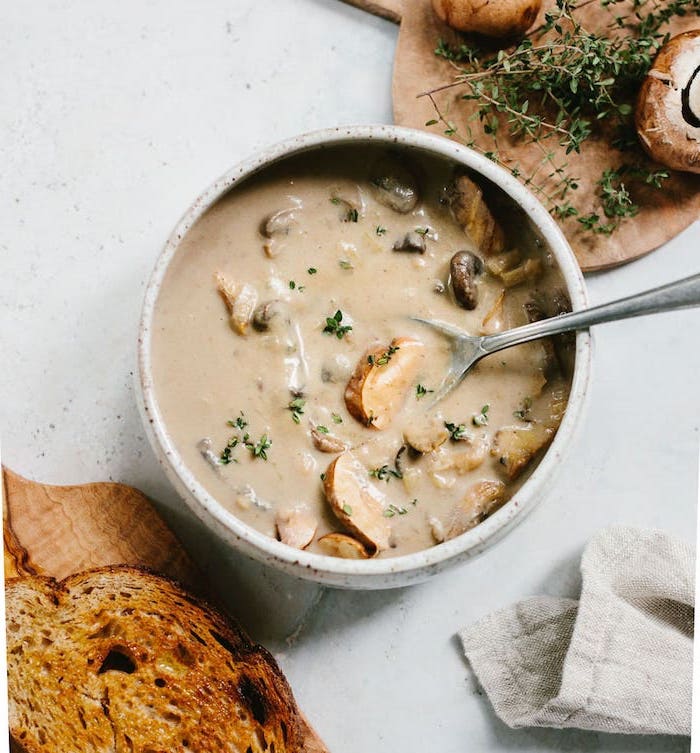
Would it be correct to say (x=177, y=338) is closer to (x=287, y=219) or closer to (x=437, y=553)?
(x=287, y=219)

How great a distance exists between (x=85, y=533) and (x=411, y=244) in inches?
41.7

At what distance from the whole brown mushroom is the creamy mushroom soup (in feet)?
1.37

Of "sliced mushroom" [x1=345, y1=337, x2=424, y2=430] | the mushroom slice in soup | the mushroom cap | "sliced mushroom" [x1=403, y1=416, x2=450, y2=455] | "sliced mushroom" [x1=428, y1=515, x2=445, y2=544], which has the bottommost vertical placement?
"sliced mushroom" [x1=428, y1=515, x2=445, y2=544]

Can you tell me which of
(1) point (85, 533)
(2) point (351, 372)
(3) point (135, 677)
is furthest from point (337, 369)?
(3) point (135, 677)

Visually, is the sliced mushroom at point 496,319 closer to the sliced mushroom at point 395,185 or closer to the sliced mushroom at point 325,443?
the sliced mushroom at point 395,185

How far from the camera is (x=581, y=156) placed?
2.43 metres

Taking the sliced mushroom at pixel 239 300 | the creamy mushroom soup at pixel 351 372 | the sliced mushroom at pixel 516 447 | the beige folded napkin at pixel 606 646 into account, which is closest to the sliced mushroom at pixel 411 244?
the creamy mushroom soup at pixel 351 372

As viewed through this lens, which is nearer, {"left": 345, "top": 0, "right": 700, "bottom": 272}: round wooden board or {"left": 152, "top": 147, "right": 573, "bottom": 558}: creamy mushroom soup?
{"left": 152, "top": 147, "right": 573, "bottom": 558}: creamy mushroom soup

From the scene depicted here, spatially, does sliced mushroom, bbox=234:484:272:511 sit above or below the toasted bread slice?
above

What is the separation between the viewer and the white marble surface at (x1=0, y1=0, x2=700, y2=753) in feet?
8.04

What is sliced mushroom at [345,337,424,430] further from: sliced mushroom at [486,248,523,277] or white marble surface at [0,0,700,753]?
white marble surface at [0,0,700,753]

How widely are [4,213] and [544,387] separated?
1.46 metres

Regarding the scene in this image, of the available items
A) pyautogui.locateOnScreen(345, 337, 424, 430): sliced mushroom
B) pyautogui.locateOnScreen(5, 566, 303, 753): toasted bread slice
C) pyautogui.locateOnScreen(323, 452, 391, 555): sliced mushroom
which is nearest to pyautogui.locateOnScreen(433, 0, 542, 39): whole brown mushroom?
pyautogui.locateOnScreen(345, 337, 424, 430): sliced mushroom

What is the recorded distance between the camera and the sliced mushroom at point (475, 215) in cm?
218
